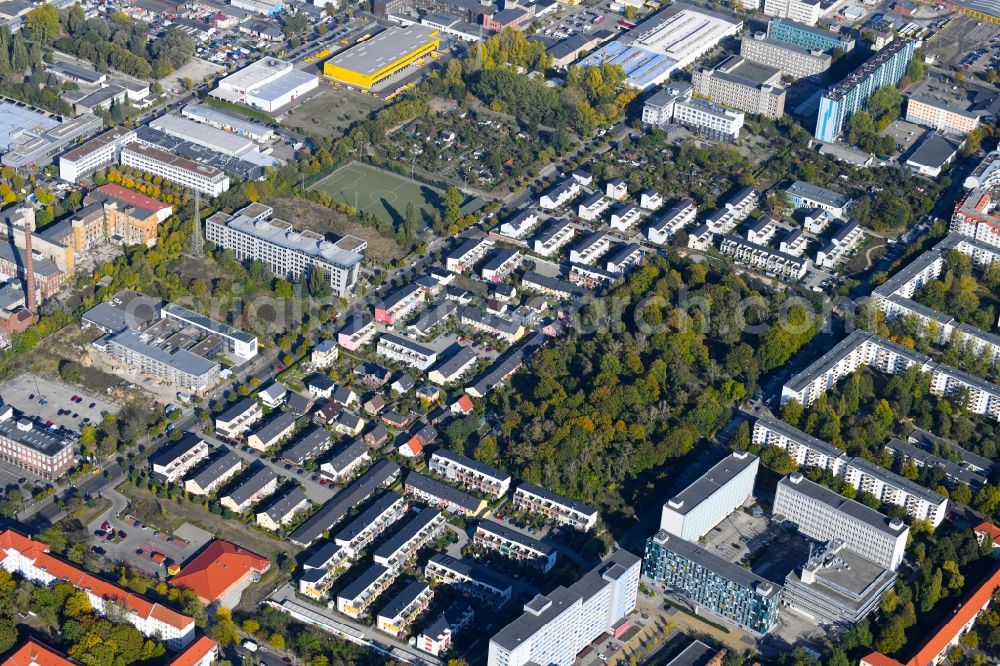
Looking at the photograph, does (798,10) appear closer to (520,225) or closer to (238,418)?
(520,225)

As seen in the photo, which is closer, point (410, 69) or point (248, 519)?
point (248, 519)

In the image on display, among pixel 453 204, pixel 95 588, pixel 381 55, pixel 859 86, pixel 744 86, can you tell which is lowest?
pixel 95 588

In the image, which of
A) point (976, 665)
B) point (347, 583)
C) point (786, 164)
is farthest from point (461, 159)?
point (976, 665)

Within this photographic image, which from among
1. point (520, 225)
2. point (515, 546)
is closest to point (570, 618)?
point (515, 546)

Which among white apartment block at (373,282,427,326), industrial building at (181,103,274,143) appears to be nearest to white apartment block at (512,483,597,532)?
white apartment block at (373,282,427,326)

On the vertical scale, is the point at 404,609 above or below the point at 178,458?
below

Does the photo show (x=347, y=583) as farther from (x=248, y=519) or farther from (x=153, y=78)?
(x=153, y=78)

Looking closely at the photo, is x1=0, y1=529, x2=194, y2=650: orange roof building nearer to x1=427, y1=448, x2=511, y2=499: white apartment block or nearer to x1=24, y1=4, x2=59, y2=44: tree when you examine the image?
x1=427, y1=448, x2=511, y2=499: white apartment block
